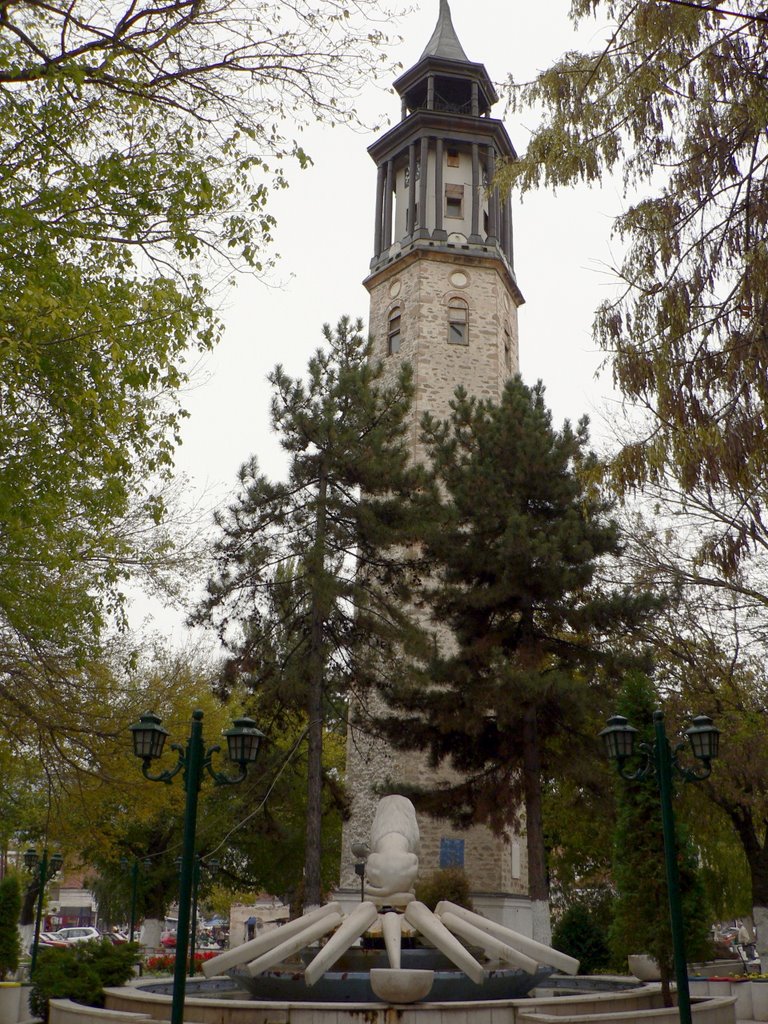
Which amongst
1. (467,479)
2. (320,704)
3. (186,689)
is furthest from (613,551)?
(186,689)

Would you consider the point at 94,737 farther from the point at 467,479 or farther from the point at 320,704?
the point at 467,479

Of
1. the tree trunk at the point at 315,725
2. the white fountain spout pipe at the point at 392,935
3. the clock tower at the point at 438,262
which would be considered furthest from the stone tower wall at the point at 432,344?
the white fountain spout pipe at the point at 392,935

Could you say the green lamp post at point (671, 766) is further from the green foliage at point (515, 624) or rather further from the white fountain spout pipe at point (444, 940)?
the green foliage at point (515, 624)

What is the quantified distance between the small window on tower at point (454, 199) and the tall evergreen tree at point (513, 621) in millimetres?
12139

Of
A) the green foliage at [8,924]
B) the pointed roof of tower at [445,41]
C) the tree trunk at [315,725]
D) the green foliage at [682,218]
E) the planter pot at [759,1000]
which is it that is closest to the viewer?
the green foliage at [682,218]

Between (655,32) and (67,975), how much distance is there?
40.3ft

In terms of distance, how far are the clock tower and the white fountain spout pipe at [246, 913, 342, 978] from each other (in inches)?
454

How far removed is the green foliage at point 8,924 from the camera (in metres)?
17.4

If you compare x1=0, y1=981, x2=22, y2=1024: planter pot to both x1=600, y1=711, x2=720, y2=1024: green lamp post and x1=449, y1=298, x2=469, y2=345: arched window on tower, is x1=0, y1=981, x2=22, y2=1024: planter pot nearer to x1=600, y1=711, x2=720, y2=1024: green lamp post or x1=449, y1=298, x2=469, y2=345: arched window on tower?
x1=600, y1=711, x2=720, y2=1024: green lamp post

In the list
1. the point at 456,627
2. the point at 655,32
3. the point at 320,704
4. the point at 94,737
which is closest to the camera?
the point at 655,32

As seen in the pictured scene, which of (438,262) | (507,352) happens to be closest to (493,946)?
(507,352)

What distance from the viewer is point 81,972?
12305 mm

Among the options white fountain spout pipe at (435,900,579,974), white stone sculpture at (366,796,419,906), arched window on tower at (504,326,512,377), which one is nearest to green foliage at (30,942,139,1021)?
white stone sculpture at (366,796,419,906)

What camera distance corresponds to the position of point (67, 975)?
482 inches
